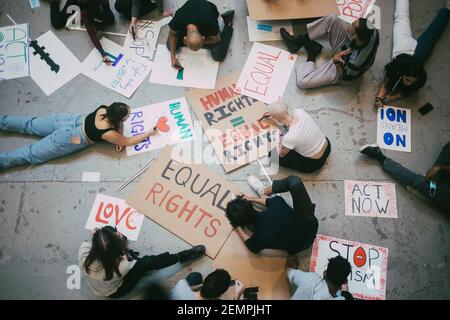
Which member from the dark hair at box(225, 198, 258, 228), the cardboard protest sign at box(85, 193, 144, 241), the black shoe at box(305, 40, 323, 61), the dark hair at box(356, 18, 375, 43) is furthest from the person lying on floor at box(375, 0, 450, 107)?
the cardboard protest sign at box(85, 193, 144, 241)

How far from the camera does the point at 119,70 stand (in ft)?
12.1

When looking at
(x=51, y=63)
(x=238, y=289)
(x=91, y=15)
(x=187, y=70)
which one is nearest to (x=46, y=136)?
(x=51, y=63)

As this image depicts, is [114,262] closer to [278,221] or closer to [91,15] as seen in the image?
[278,221]

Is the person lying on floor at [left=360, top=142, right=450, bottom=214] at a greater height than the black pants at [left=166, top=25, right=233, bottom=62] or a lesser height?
lesser

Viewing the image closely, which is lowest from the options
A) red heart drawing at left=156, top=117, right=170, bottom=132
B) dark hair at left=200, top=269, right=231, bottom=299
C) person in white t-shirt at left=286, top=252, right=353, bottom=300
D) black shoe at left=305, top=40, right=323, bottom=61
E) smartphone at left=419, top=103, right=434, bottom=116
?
person in white t-shirt at left=286, top=252, right=353, bottom=300

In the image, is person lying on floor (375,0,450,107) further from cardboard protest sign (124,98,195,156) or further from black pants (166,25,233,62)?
cardboard protest sign (124,98,195,156)

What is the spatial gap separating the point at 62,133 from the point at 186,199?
1.30 metres

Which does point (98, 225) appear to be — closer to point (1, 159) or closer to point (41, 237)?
point (41, 237)

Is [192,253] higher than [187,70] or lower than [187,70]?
lower

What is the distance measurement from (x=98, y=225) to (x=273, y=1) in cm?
279

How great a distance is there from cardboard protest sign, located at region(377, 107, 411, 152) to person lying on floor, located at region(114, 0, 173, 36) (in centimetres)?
248

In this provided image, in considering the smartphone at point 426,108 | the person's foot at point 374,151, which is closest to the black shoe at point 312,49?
the person's foot at point 374,151

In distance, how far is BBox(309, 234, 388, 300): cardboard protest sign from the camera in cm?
312

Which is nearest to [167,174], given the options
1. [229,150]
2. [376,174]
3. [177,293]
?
[229,150]
